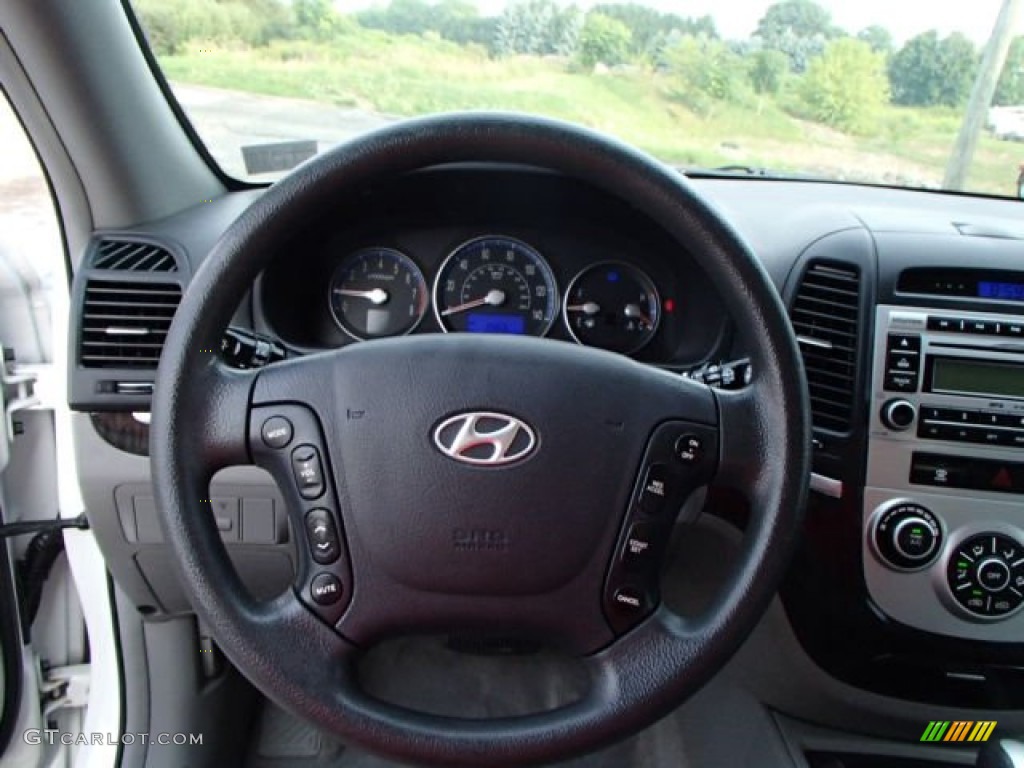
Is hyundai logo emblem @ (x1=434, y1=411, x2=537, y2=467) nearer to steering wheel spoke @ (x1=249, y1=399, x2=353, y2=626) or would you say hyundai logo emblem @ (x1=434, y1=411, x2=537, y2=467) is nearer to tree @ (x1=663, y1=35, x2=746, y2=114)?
steering wheel spoke @ (x1=249, y1=399, x2=353, y2=626)

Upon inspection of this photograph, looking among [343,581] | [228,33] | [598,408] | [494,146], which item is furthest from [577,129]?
[228,33]

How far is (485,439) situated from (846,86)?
3.39 feet

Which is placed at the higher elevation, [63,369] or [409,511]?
[409,511]

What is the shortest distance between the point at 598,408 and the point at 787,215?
0.78 m

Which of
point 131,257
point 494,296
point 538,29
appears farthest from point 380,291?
point 538,29

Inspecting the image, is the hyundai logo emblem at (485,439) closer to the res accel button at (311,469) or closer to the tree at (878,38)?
the res accel button at (311,469)

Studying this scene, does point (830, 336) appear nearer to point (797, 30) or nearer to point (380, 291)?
point (797, 30)

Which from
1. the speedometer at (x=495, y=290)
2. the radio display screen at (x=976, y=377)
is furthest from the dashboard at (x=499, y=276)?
the radio display screen at (x=976, y=377)

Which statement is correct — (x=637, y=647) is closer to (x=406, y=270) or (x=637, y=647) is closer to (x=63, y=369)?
(x=406, y=270)

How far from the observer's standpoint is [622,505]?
3.62 feet

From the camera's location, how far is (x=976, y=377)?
4.91 ft

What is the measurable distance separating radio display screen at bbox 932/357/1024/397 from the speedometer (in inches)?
24.9

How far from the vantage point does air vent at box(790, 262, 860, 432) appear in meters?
1.50

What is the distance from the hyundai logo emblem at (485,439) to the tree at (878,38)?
103 centimetres
